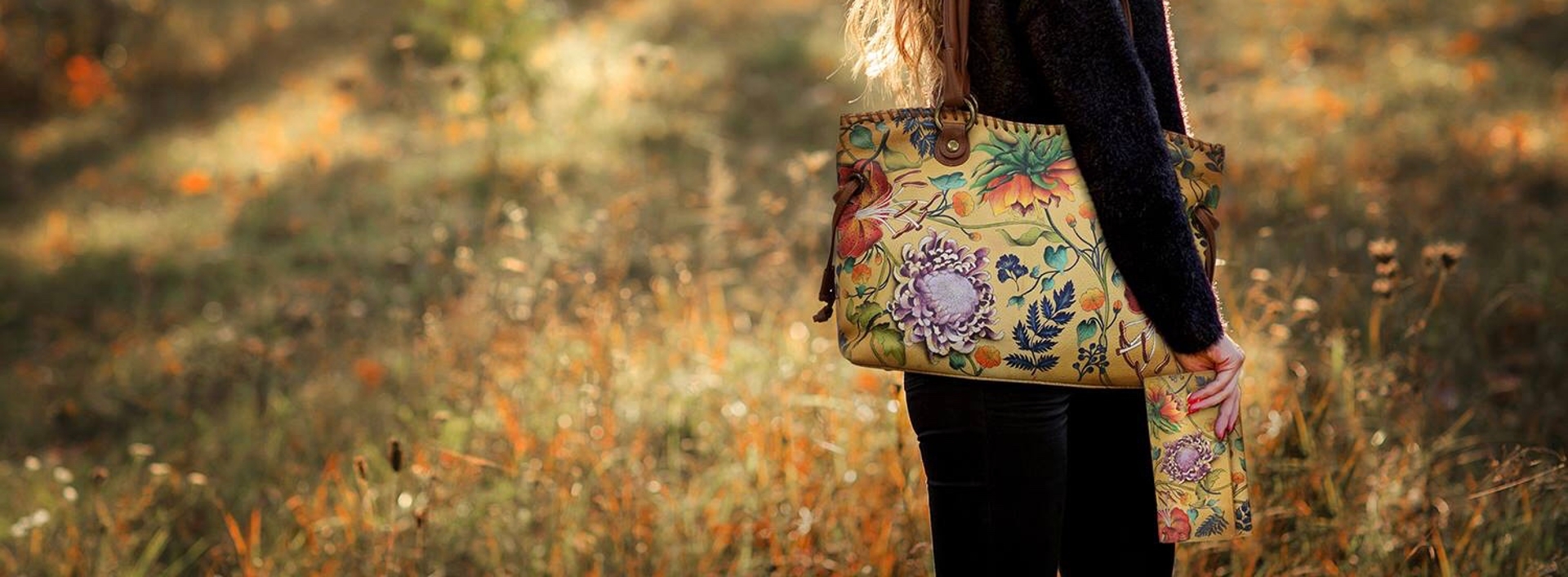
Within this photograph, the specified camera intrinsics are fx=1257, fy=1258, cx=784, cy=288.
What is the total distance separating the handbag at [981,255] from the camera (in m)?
1.58

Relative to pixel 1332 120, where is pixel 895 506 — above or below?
below

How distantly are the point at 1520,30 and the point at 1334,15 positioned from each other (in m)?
1.04

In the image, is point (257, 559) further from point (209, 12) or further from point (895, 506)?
point (209, 12)

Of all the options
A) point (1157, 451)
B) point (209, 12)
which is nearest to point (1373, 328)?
point (1157, 451)

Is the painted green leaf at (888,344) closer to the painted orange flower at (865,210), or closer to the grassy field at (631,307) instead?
the painted orange flower at (865,210)

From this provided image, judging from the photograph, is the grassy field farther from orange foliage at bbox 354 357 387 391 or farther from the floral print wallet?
the floral print wallet

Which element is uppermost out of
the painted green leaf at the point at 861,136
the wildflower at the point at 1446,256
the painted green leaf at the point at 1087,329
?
the painted green leaf at the point at 861,136

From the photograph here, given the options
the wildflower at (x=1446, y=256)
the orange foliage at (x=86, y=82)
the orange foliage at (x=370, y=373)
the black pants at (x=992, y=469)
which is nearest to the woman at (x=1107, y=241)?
the black pants at (x=992, y=469)

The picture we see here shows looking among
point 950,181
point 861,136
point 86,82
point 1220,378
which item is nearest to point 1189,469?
point 1220,378

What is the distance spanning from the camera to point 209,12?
9609 mm

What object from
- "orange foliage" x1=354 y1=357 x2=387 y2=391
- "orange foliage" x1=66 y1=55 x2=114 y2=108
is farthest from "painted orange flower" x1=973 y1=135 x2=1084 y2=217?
"orange foliage" x1=66 y1=55 x2=114 y2=108

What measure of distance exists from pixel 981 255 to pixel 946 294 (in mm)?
66

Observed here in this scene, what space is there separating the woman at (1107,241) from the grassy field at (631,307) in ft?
3.08

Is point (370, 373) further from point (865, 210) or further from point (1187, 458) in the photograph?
point (1187, 458)
